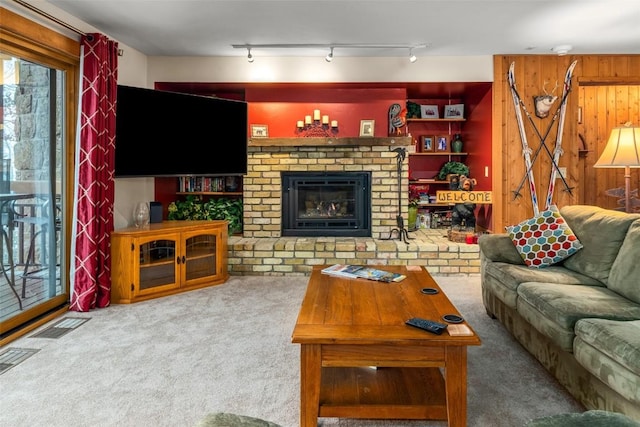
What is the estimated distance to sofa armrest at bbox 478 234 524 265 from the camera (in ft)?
9.59

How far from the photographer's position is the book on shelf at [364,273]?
247 centimetres

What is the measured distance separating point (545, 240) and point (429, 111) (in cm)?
287

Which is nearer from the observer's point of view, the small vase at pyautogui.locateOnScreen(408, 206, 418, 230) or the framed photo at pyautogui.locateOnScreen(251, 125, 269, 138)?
the framed photo at pyautogui.locateOnScreen(251, 125, 269, 138)

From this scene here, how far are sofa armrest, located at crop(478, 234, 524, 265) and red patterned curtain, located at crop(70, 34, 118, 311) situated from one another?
2.94m

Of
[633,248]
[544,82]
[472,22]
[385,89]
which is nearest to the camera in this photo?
[633,248]

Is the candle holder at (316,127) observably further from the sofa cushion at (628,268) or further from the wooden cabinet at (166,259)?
the sofa cushion at (628,268)

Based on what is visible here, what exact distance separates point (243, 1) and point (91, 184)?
1.79 metres

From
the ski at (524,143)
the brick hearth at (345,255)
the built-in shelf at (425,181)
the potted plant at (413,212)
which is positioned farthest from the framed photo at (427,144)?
the brick hearth at (345,255)

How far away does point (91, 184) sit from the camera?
3.23m

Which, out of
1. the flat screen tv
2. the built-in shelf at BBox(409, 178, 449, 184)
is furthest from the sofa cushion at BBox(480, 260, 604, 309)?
the flat screen tv

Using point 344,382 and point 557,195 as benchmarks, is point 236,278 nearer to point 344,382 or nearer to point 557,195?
point 344,382

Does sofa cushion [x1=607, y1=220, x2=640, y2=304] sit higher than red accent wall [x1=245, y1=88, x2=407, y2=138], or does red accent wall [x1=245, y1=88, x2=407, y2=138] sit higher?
red accent wall [x1=245, y1=88, x2=407, y2=138]

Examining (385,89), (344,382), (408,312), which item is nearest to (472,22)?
(385,89)

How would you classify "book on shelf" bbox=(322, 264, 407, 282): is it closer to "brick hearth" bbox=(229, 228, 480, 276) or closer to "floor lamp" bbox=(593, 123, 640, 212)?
"brick hearth" bbox=(229, 228, 480, 276)
